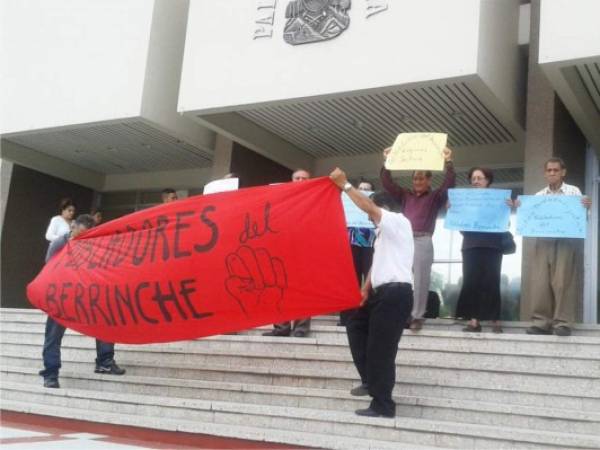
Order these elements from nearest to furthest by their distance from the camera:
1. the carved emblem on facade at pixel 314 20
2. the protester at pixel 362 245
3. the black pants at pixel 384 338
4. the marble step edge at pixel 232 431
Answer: the marble step edge at pixel 232 431 < the black pants at pixel 384 338 < the protester at pixel 362 245 < the carved emblem on facade at pixel 314 20

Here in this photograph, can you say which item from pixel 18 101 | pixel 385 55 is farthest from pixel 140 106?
pixel 385 55

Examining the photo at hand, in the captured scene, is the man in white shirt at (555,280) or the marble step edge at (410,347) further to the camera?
the man in white shirt at (555,280)

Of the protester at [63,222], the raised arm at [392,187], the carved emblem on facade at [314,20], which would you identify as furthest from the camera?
the protester at [63,222]

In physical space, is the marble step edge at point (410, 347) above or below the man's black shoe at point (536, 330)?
below

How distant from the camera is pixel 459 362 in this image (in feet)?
19.1

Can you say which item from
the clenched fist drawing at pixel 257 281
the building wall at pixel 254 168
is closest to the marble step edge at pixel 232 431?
the clenched fist drawing at pixel 257 281

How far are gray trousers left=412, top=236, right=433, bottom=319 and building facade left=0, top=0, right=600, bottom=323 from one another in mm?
2020

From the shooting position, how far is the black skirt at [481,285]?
664 cm

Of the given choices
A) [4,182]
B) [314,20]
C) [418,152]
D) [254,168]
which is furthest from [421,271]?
[4,182]

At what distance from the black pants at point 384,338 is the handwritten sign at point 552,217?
1.86 meters

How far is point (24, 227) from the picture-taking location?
13.6 m

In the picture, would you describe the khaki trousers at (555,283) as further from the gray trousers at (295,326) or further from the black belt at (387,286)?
the gray trousers at (295,326)

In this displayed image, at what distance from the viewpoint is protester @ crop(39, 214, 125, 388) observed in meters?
6.77

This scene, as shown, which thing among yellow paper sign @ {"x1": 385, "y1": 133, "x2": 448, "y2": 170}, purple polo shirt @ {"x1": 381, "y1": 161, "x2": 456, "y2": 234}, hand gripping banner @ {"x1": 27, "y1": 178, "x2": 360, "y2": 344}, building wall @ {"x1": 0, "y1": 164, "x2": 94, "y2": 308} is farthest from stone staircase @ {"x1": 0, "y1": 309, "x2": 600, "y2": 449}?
building wall @ {"x1": 0, "y1": 164, "x2": 94, "y2": 308}
